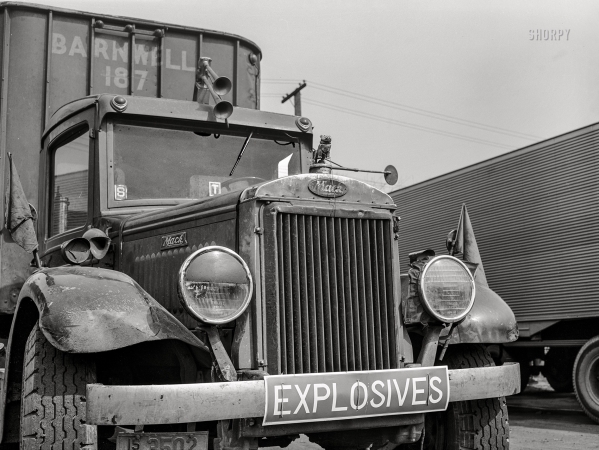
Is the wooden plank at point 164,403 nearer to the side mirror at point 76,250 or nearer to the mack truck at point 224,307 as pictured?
the mack truck at point 224,307

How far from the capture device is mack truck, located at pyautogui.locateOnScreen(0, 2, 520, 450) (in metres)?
3.63

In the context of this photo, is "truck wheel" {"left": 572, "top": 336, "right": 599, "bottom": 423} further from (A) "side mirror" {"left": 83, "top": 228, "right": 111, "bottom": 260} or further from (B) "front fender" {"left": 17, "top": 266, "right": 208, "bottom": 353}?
(B) "front fender" {"left": 17, "top": 266, "right": 208, "bottom": 353}

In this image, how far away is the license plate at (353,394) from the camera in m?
3.55

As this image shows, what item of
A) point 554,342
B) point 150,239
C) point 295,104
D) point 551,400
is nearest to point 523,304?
point 554,342

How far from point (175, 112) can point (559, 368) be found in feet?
29.1

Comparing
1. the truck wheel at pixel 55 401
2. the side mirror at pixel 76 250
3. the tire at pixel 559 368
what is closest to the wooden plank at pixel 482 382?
the truck wheel at pixel 55 401

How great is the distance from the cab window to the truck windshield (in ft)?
0.92

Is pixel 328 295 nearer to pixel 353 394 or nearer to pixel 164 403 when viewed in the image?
pixel 353 394

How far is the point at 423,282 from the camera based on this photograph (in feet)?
13.6

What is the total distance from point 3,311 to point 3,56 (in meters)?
2.16

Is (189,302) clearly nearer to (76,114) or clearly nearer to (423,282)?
(423,282)

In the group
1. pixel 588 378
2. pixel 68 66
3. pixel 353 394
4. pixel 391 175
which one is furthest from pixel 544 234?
pixel 353 394

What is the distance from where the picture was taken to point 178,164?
5.11 m

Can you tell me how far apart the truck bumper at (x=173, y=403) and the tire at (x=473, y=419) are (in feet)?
5.32
